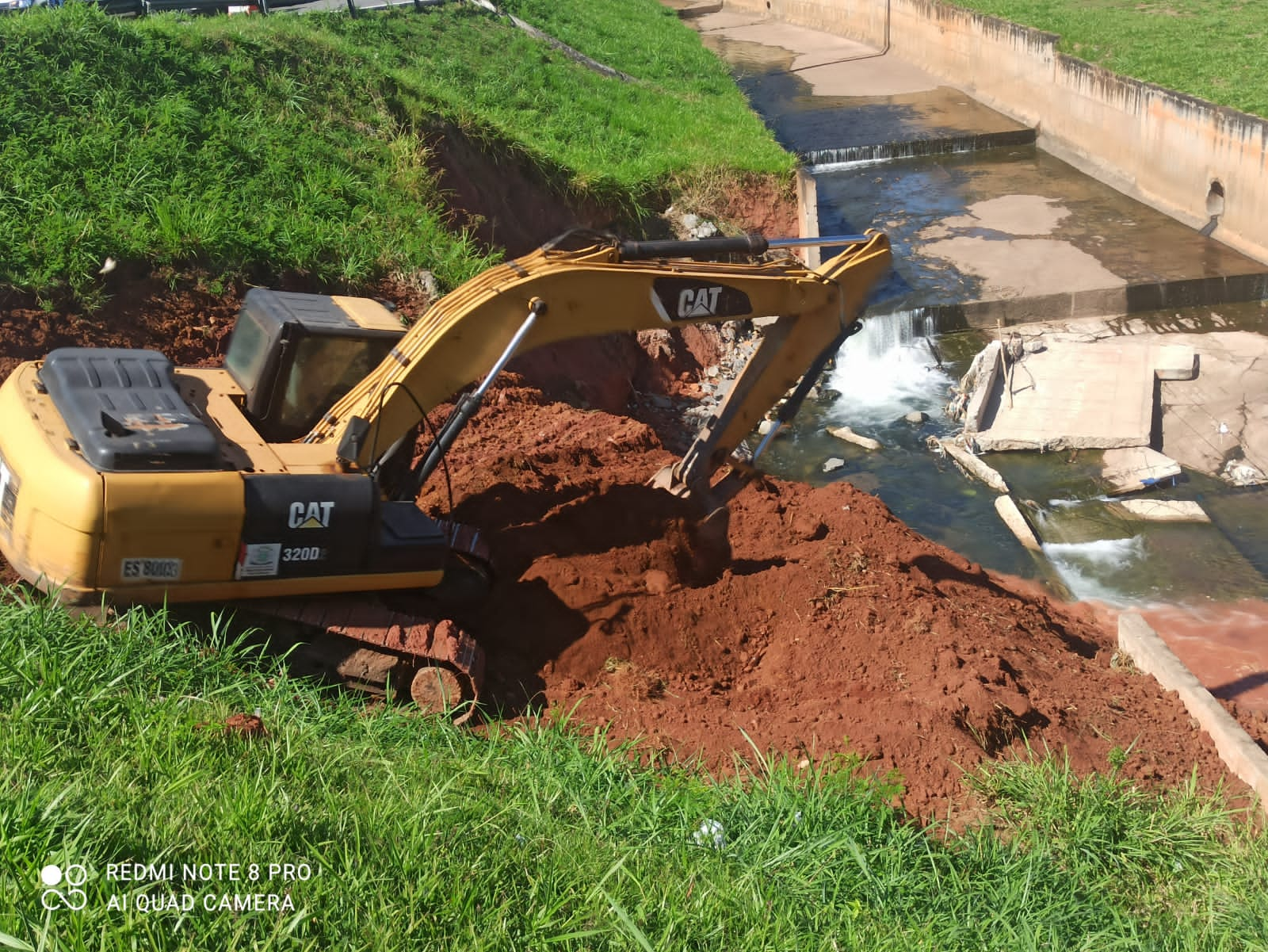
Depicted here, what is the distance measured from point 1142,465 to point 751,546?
5.76m

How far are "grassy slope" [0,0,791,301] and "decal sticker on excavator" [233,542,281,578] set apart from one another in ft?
15.8

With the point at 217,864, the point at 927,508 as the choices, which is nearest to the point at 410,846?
the point at 217,864

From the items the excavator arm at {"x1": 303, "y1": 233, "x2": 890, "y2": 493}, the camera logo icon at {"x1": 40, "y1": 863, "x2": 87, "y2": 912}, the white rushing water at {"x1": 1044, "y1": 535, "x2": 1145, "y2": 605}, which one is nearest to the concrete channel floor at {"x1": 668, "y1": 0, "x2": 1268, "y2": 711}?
the white rushing water at {"x1": 1044, "y1": 535, "x2": 1145, "y2": 605}

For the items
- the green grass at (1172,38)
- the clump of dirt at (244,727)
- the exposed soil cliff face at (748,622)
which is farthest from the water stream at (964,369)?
the clump of dirt at (244,727)

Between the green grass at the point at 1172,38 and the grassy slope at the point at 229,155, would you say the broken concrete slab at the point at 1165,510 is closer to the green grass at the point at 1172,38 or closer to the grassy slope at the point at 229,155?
the grassy slope at the point at 229,155

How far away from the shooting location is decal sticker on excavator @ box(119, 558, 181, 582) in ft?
17.2

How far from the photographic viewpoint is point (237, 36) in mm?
13375

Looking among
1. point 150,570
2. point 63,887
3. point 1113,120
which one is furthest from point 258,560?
point 1113,120

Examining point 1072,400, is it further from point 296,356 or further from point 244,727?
point 244,727

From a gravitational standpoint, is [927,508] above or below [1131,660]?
below

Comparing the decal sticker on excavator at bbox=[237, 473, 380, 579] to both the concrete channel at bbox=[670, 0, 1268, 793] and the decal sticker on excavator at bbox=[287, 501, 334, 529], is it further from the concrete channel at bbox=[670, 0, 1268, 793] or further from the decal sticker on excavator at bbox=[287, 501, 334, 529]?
the concrete channel at bbox=[670, 0, 1268, 793]

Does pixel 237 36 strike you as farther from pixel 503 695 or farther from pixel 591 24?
pixel 591 24

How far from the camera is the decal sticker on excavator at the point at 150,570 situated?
206 inches

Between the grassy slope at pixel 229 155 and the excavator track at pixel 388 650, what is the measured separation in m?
4.76
